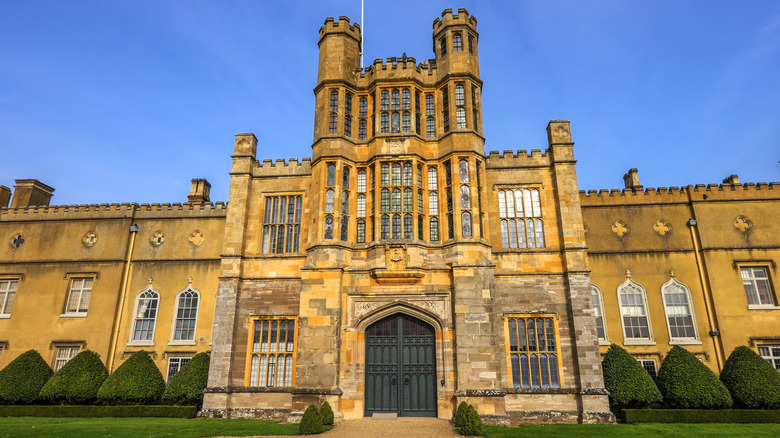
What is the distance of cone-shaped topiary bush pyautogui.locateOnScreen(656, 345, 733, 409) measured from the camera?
16938 millimetres

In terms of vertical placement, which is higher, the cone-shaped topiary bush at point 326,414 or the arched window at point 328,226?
the arched window at point 328,226

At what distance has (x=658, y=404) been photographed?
732 inches

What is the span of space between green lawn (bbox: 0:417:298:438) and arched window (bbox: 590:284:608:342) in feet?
42.4

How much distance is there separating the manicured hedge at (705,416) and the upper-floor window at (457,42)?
50.1 feet

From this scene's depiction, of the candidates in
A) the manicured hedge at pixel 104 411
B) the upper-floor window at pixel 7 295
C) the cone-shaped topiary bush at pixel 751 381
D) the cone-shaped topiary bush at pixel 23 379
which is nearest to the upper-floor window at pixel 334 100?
the manicured hedge at pixel 104 411

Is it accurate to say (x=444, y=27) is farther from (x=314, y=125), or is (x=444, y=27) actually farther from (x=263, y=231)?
(x=263, y=231)

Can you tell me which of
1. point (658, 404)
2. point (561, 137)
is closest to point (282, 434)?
point (658, 404)

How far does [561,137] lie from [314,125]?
10.4 meters

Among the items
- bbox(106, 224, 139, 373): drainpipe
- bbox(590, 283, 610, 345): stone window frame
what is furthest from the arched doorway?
bbox(106, 224, 139, 373): drainpipe

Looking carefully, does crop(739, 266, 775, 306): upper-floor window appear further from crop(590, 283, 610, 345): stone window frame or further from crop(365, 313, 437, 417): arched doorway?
crop(365, 313, 437, 417): arched doorway

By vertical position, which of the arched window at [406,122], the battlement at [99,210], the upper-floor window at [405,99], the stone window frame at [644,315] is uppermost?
the upper-floor window at [405,99]

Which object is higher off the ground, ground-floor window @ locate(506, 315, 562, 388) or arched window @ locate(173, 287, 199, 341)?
arched window @ locate(173, 287, 199, 341)

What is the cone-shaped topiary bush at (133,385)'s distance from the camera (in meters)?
18.7

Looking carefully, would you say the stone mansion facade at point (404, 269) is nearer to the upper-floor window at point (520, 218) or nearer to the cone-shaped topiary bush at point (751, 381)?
the upper-floor window at point (520, 218)
